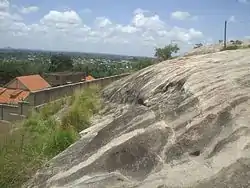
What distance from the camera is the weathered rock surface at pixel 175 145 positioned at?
4855 millimetres

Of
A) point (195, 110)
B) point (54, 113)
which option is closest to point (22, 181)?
point (195, 110)

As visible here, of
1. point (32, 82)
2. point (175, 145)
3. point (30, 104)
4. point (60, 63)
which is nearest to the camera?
point (175, 145)

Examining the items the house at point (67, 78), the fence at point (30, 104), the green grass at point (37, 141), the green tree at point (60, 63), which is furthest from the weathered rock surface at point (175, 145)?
the green tree at point (60, 63)

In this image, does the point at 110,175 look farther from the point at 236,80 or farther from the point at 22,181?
the point at 236,80

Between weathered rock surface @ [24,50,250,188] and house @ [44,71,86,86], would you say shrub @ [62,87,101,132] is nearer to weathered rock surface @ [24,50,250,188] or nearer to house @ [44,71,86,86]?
weathered rock surface @ [24,50,250,188]

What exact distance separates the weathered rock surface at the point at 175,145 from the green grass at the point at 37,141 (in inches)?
14.7

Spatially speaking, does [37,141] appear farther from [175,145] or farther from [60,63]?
[60,63]

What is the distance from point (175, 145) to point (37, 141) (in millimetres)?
3319

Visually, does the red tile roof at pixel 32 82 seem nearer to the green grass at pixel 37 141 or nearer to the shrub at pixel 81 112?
the shrub at pixel 81 112

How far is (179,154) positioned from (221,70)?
316 cm

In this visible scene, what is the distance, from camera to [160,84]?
8.46m

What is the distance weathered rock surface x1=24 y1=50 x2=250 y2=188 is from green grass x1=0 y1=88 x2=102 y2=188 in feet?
1.23

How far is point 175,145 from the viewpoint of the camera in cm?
554

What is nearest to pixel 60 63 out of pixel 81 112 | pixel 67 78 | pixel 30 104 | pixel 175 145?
pixel 67 78
